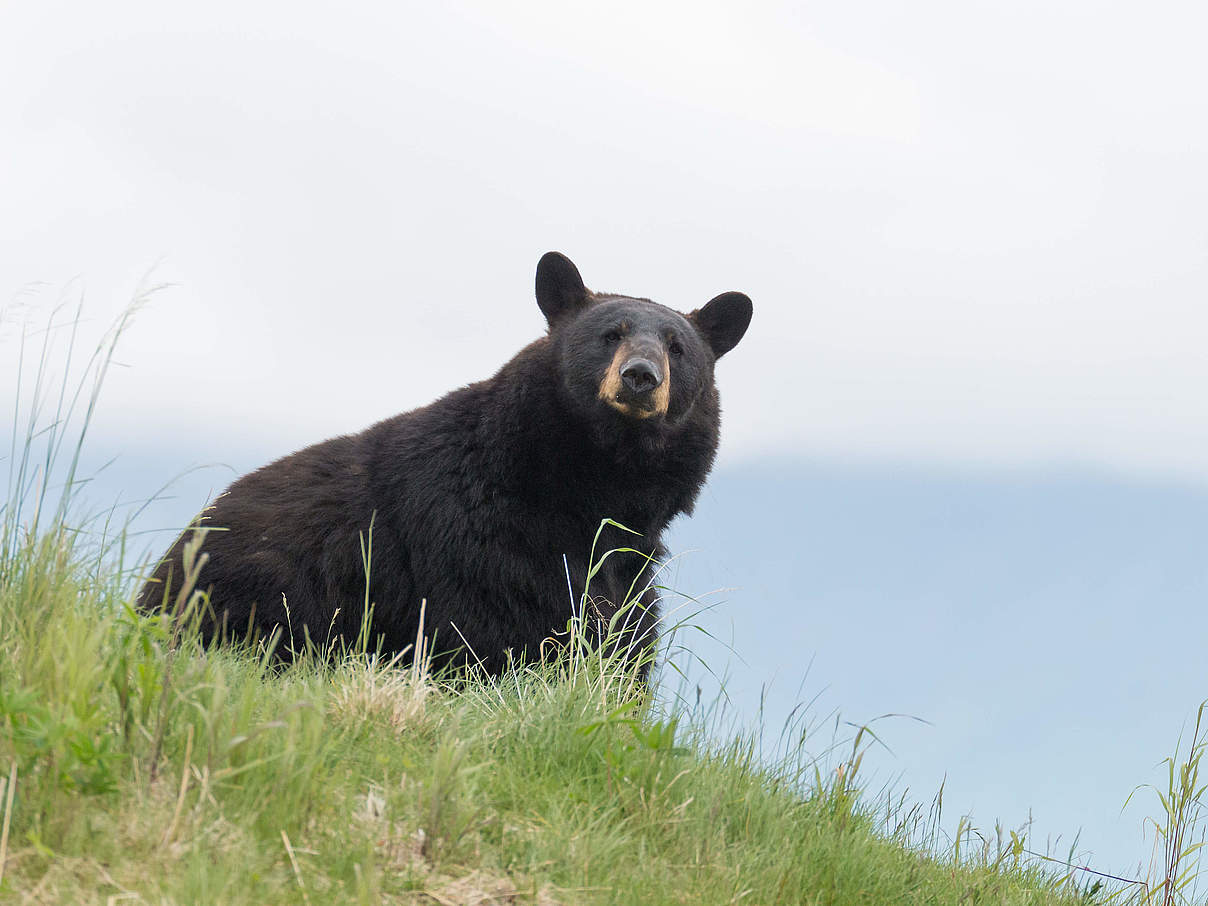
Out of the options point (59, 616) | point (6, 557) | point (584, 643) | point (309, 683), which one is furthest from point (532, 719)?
point (6, 557)

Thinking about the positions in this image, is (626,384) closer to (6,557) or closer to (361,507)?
(361,507)

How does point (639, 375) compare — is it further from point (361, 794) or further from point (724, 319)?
point (361, 794)

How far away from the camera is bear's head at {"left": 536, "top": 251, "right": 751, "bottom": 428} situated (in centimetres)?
517

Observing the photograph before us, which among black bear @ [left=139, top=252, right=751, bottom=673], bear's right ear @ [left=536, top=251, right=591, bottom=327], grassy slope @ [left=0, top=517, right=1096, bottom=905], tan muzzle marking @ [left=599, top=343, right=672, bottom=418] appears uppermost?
bear's right ear @ [left=536, top=251, right=591, bottom=327]

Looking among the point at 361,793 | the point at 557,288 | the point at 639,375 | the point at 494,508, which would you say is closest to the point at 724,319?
the point at 557,288

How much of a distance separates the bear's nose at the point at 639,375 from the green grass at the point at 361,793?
168 cm

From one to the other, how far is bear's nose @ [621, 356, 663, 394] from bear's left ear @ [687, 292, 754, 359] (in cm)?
128

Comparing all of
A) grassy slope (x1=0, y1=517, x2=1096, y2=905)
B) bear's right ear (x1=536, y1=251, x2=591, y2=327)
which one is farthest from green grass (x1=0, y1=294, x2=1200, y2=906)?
bear's right ear (x1=536, y1=251, x2=591, y2=327)

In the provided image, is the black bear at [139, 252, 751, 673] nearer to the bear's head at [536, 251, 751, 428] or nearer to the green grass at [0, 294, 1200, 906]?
the bear's head at [536, 251, 751, 428]

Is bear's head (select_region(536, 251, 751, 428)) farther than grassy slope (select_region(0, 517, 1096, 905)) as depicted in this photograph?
Yes

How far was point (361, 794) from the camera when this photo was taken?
2.79m

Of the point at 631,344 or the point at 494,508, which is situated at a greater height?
the point at 631,344

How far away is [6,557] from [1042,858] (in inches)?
137

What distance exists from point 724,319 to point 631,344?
118cm
